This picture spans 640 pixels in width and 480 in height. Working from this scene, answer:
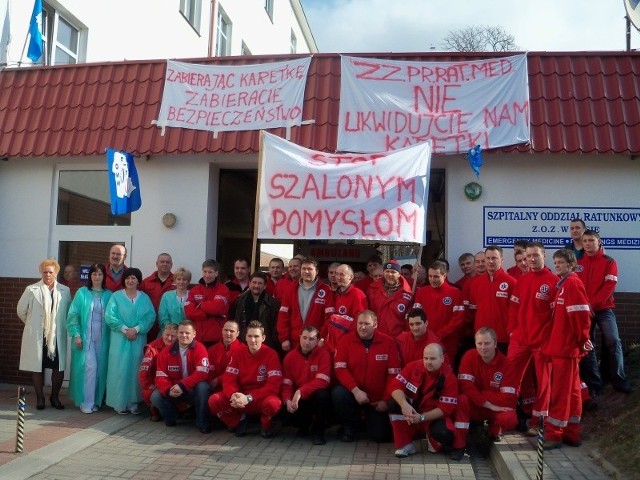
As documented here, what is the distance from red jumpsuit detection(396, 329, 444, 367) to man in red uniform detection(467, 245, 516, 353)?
0.69m

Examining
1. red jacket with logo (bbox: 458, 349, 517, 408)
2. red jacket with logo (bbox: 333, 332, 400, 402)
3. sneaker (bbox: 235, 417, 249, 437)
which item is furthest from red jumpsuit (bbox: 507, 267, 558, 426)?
sneaker (bbox: 235, 417, 249, 437)

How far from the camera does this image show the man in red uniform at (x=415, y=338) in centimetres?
661

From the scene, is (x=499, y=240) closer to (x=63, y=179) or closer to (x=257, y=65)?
(x=257, y=65)

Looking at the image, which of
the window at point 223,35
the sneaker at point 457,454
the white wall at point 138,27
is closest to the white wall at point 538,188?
the sneaker at point 457,454

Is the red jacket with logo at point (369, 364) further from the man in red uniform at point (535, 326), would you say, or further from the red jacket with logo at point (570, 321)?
the red jacket with logo at point (570, 321)

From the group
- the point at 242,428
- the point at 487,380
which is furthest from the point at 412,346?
the point at 242,428

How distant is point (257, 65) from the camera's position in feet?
31.0

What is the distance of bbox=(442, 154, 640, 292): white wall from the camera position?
8.46 meters

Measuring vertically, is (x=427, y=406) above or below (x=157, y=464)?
above

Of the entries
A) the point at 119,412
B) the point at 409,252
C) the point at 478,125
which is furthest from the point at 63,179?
the point at 409,252

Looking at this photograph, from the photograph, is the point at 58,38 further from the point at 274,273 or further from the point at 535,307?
the point at 535,307

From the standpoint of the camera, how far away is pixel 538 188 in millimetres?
8602

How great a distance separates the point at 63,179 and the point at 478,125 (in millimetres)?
6091

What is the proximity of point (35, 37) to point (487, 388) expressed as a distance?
872cm
